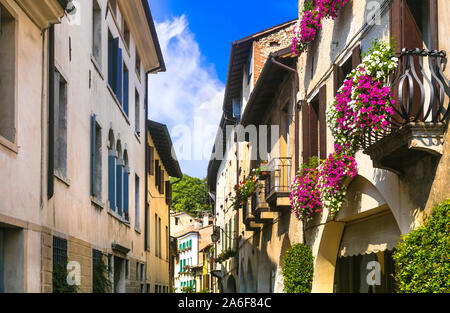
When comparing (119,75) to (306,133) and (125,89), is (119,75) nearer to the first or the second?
(125,89)

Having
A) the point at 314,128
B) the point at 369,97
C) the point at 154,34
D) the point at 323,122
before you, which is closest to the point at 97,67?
the point at 323,122

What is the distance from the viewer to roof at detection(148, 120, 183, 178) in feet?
81.8

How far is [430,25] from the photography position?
26.7 feet

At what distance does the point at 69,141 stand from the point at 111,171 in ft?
13.7

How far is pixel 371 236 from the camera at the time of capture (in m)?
11.3

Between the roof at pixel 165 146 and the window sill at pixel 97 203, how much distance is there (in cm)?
1096

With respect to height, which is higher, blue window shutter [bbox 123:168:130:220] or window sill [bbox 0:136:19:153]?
blue window shutter [bbox 123:168:130:220]

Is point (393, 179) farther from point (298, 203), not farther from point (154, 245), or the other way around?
point (154, 245)

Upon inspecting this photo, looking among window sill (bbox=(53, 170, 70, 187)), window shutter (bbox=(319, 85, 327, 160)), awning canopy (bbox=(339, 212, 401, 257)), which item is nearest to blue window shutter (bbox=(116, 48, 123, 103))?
window shutter (bbox=(319, 85, 327, 160))

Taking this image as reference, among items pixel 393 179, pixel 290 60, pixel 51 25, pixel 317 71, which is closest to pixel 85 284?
pixel 51 25

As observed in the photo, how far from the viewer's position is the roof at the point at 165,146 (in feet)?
81.8

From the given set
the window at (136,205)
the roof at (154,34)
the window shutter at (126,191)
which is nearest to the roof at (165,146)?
the roof at (154,34)

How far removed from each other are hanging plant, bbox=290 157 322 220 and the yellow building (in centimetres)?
991

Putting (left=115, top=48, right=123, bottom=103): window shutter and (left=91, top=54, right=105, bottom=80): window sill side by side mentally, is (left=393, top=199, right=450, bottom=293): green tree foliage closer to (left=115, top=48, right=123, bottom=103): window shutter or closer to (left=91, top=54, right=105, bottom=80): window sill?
(left=91, top=54, right=105, bottom=80): window sill
